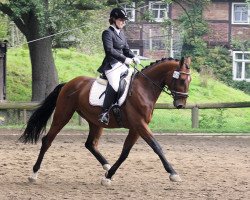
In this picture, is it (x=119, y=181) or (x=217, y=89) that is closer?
(x=119, y=181)

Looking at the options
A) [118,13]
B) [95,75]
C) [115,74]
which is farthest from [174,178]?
[95,75]

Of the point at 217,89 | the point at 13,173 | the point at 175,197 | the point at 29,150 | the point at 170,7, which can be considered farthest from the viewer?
the point at 170,7

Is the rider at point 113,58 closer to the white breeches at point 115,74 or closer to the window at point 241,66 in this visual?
the white breeches at point 115,74

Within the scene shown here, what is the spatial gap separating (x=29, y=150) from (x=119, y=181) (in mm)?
4960

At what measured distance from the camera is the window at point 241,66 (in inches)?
1762

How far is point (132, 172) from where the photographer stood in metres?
13.0

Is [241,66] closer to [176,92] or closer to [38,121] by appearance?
[38,121]

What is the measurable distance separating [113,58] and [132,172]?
2075 millimetres

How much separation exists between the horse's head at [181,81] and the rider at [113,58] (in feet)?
2.15

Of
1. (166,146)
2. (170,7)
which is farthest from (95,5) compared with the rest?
(170,7)

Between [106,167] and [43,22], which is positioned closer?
[106,167]

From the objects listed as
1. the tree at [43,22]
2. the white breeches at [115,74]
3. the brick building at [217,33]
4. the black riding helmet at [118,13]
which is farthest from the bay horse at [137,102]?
the brick building at [217,33]

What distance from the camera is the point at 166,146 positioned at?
58.0ft

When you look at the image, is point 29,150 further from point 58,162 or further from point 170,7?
point 170,7
